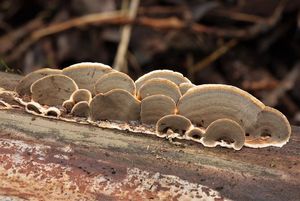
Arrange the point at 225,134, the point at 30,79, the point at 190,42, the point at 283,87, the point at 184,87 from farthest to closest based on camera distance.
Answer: the point at 190,42, the point at 283,87, the point at 30,79, the point at 184,87, the point at 225,134

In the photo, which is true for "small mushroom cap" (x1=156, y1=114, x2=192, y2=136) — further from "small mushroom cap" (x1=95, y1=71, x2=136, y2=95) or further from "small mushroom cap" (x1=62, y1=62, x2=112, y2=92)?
"small mushroom cap" (x1=62, y1=62, x2=112, y2=92)

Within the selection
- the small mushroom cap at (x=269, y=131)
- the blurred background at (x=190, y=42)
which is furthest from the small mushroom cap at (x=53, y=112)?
the blurred background at (x=190, y=42)

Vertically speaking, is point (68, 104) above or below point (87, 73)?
below

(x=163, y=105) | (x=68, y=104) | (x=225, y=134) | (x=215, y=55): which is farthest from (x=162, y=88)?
(x=215, y=55)

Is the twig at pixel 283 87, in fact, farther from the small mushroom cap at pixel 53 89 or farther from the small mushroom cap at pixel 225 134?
the small mushroom cap at pixel 53 89

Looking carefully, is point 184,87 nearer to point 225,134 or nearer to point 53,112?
point 225,134

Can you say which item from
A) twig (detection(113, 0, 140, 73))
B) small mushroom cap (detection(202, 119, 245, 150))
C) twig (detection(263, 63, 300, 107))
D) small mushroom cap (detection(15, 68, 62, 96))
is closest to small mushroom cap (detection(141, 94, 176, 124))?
small mushroom cap (detection(202, 119, 245, 150))
